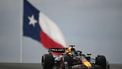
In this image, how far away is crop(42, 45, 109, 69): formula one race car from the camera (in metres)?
10.8

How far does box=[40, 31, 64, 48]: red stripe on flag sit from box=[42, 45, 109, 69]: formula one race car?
3.26 m

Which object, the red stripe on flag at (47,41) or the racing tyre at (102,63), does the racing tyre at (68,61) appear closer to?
the racing tyre at (102,63)

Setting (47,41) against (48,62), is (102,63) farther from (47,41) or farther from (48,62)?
(47,41)

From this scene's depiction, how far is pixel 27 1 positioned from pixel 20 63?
290 cm

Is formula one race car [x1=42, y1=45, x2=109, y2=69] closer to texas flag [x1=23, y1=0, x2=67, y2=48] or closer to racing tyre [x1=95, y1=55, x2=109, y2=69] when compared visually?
racing tyre [x1=95, y1=55, x2=109, y2=69]

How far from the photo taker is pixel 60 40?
16.2 m

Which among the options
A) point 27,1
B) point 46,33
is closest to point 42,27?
point 46,33

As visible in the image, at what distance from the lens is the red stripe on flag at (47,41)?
52.7 ft

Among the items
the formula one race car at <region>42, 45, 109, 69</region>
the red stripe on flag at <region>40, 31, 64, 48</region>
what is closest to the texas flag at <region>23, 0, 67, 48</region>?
the red stripe on flag at <region>40, 31, 64, 48</region>

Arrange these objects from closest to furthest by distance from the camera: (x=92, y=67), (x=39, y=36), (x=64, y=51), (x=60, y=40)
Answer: (x=92, y=67), (x=64, y=51), (x=60, y=40), (x=39, y=36)

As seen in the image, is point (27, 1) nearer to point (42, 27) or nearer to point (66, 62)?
point (42, 27)

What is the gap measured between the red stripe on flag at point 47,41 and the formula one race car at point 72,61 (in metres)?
3.26

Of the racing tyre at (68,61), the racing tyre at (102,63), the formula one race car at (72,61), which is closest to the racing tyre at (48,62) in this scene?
the formula one race car at (72,61)

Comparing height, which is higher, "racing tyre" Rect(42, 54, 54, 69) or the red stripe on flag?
the red stripe on flag
